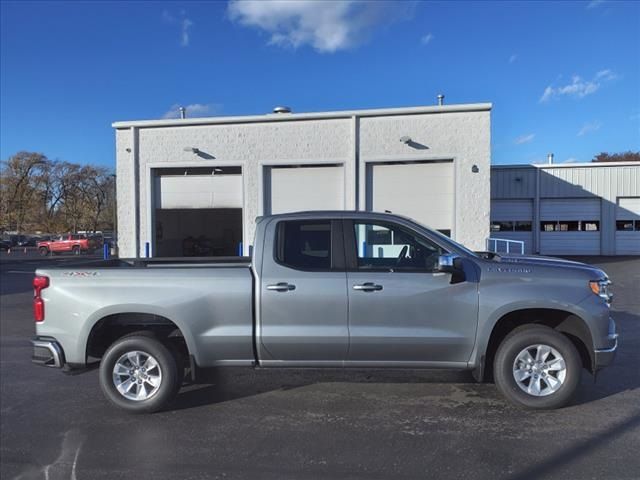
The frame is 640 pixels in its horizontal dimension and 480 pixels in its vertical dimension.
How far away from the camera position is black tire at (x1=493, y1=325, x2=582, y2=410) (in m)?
4.61

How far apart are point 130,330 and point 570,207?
27.3m

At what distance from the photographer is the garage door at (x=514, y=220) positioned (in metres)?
27.8

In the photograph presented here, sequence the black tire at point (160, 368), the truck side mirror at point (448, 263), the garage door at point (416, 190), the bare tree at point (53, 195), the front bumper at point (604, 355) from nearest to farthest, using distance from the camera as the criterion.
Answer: the truck side mirror at point (448, 263), the front bumper at point (604, 355), the black tire at point (160, 368), the garage door at point (416, 190), the bare tree at point (53, 195)

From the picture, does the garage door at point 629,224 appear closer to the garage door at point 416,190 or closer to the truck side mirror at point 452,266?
the garage door at point 416,190

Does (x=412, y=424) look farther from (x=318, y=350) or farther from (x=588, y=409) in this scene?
(x=588, y=409)

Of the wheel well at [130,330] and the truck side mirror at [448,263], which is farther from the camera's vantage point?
the wheel well at [130,330]

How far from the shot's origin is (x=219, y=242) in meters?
25.5

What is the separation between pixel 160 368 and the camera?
15.6ft

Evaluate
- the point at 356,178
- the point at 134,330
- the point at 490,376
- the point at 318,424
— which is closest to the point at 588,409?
the point at 490,376

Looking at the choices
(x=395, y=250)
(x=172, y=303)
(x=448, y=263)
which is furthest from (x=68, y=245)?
(x=448, y=263)

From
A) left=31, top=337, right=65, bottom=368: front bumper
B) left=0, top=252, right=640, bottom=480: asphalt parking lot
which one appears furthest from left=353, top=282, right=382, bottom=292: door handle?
left=31, top=337, right=65, bottom=368: front bumper

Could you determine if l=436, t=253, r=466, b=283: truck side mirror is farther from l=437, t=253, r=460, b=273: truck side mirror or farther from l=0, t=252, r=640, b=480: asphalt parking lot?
l=0, t=252, r=640, b=480: asphalt parking lot

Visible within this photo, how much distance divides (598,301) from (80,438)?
15.4ft

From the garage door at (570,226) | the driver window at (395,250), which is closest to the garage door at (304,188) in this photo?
the driver window at (395,250)
